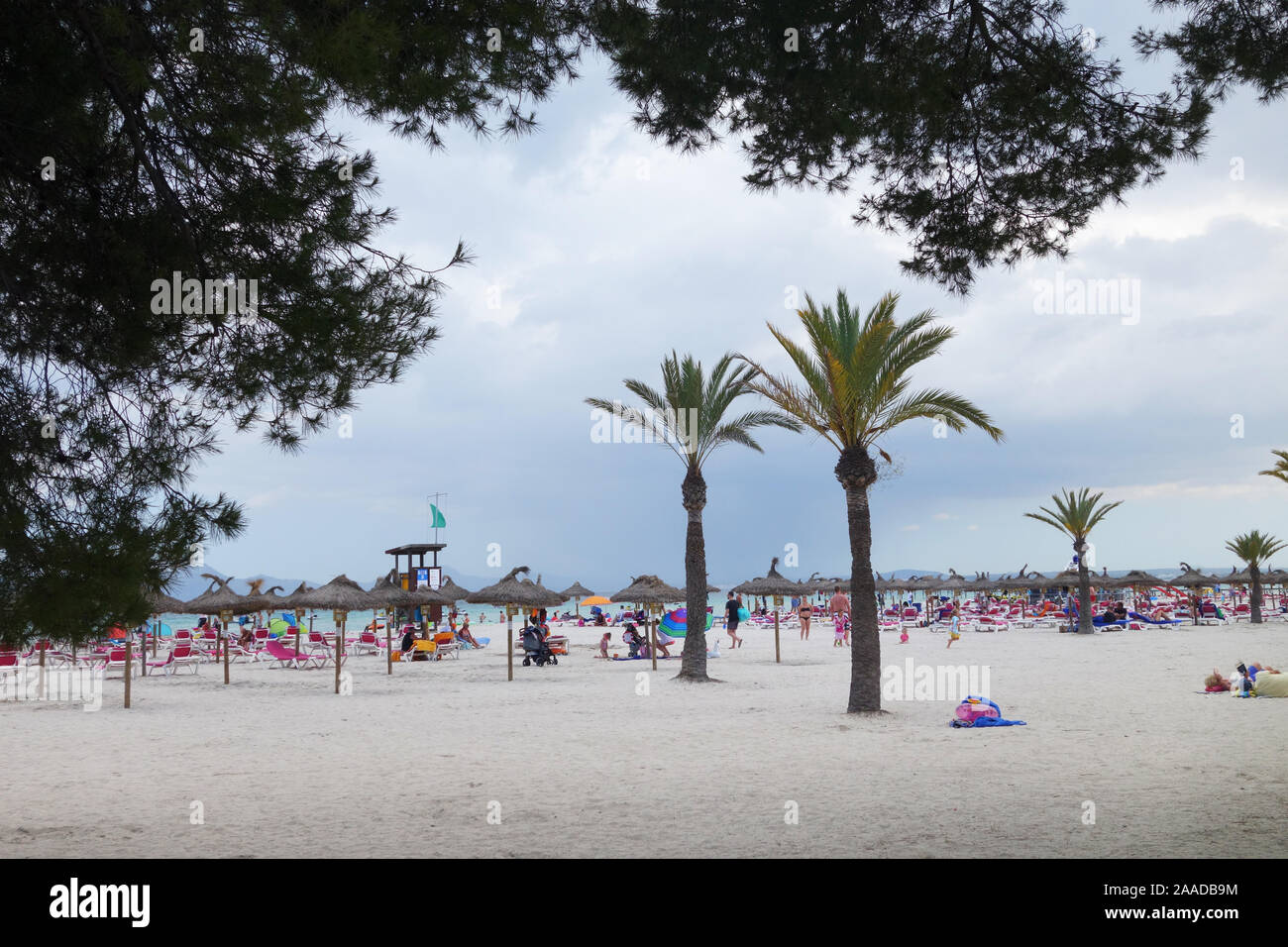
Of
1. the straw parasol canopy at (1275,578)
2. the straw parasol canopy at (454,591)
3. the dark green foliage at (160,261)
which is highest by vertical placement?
the dark green foliage at (160,261)

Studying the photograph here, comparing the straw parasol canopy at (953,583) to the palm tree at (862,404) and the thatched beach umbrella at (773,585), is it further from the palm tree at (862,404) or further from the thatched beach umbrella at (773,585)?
the palm tree at (862,404)

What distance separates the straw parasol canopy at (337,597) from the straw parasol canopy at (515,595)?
3.47 meters

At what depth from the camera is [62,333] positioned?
19.2 ft

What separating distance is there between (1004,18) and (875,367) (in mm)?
7095

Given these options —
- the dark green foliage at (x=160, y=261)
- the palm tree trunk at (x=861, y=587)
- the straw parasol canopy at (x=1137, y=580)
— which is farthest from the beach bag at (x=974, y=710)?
the straw parasol canopy at (x=1137, y=580)

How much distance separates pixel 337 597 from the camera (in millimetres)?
29516

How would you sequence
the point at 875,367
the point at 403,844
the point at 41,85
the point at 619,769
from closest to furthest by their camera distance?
the point at 41,85, the point at 403,844, the point at 619,769, the point at 875,367

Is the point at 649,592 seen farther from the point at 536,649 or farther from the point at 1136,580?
the point at 1136,580

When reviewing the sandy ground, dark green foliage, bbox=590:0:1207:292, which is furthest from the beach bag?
dark green foliage, bbox=590:0:1207:292

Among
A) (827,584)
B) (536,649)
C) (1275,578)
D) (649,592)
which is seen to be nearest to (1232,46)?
(536,649)

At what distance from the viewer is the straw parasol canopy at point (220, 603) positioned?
1154 inches
